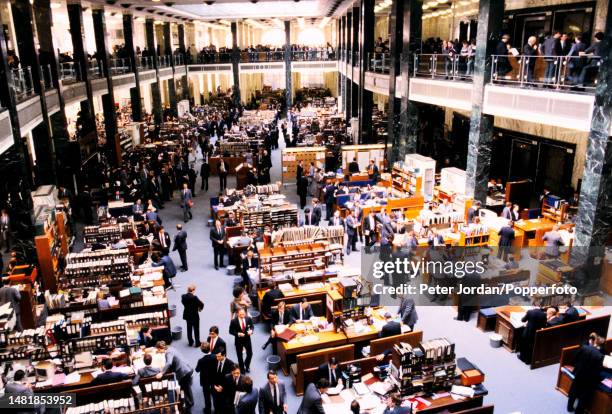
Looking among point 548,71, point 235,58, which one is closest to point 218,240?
point 548,71

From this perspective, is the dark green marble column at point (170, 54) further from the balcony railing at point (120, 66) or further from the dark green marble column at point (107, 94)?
the dark green marble column at point (107, 94)

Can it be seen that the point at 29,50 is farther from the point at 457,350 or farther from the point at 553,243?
the point at 553,243

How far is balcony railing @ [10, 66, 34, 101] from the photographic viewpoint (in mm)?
14069

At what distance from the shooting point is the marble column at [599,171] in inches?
422

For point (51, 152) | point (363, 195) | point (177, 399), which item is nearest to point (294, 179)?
point (363, 195)

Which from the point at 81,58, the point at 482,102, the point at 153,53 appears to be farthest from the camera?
the point at 153,53

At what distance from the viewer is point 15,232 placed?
523 inches

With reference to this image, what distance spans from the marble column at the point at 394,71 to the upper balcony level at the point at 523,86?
4.59 ft

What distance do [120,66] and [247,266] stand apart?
758 inches

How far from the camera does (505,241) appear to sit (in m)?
13.6

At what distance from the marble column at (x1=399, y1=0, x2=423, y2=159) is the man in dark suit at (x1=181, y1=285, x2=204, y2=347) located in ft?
42.6

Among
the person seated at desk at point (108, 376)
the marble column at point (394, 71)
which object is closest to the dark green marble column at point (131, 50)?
the marble column at point (394, 71)

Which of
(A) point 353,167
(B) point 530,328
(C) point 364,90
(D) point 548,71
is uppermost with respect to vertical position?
(D) point 548,71

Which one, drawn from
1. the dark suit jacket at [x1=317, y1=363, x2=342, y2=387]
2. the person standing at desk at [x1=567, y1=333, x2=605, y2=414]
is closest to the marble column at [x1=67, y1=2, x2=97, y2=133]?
the dark suit jacket at [x1=317, y1=363, x2=342, y2=387]
